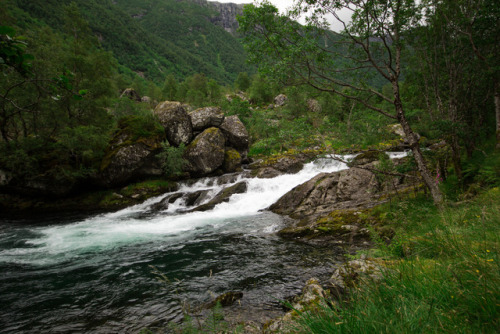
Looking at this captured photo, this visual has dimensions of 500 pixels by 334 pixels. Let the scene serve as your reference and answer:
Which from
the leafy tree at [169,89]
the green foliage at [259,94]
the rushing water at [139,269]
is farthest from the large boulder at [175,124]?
the green foliage at [259,94]

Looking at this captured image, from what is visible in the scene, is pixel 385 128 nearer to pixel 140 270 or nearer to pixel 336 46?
pixel 336 46

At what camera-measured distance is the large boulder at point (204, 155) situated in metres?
25.4

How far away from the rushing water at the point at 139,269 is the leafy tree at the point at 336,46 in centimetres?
559

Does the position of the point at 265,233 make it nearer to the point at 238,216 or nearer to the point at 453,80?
the point at 238,216

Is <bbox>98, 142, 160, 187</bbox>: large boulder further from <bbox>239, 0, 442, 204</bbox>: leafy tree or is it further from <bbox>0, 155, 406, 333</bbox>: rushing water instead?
<bbox>239, 0, 442, 204</bbox>: leafy tree

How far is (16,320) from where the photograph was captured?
5773 millimetres

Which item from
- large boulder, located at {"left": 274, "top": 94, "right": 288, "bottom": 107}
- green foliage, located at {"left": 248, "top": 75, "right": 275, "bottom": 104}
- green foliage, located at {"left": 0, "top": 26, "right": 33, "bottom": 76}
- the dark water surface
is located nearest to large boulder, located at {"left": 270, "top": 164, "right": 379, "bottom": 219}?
the dark water surface

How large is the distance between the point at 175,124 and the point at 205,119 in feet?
12.1

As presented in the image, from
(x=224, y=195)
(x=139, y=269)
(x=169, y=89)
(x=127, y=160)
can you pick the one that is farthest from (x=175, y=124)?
(x=169, y=89)

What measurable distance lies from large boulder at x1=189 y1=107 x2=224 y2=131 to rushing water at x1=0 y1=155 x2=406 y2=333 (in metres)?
15.0

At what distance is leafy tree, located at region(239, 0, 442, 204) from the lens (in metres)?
7.17

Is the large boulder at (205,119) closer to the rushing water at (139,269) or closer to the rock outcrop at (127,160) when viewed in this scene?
the rock outcrop at (127,160)

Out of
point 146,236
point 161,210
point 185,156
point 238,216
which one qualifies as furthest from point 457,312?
point 185,156

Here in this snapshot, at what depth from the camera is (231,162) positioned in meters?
26.9
